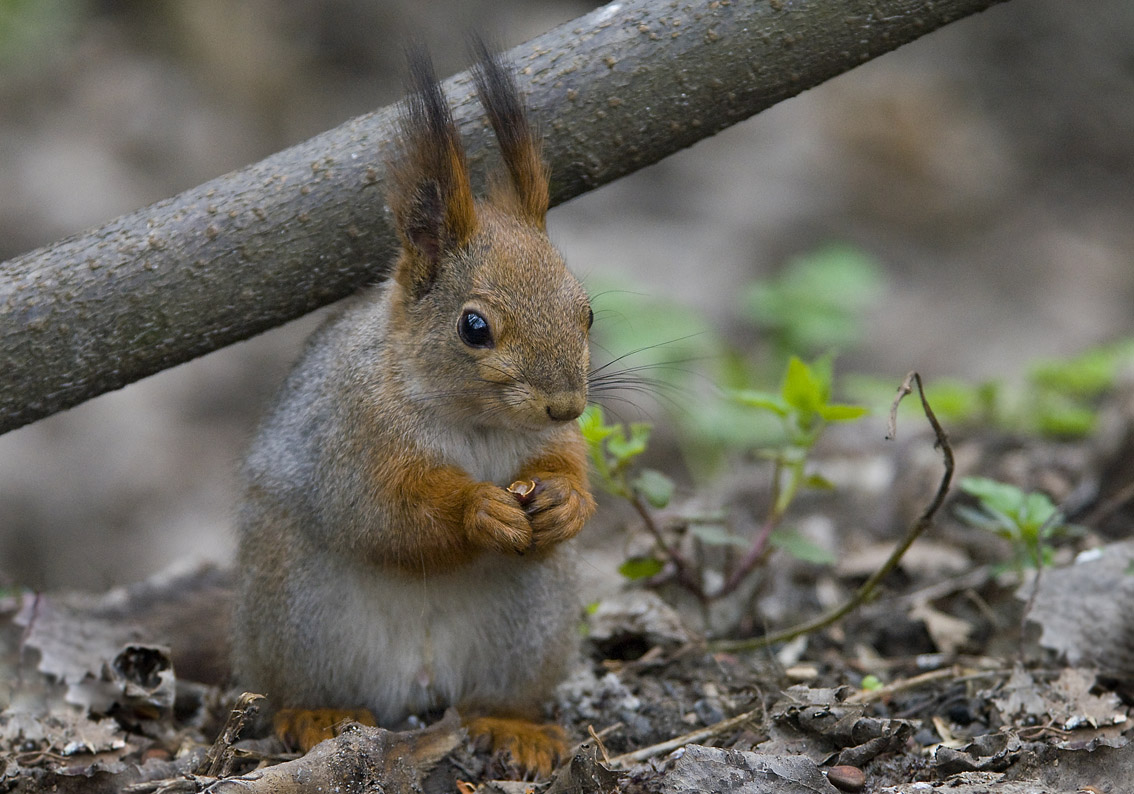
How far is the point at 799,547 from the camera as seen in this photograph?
11.0ft

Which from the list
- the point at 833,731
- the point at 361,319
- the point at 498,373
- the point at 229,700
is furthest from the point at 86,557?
the point at 833,731

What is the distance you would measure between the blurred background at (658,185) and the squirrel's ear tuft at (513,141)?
337 cm

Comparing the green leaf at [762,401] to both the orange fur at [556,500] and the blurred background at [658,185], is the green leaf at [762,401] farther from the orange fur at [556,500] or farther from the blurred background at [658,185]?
the blurred background at [658,185]

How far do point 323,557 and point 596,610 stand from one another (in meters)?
0.98

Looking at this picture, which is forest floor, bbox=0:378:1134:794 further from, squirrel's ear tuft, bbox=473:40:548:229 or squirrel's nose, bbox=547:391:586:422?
squirrel's ear tuft, bbox=473:40:548:229

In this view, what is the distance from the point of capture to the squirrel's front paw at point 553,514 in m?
2.83

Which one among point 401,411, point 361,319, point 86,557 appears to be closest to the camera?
point 401,411

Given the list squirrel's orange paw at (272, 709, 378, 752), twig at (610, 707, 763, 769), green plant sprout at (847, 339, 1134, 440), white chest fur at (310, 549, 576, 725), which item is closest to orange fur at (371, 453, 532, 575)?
white chest fur at (310, 549, 576, 725)

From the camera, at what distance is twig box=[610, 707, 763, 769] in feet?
9.25

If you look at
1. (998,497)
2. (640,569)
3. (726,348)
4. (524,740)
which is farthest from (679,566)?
(726,348)

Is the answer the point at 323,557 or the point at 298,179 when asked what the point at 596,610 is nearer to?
the point at 323,557

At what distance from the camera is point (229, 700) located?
11.0ft

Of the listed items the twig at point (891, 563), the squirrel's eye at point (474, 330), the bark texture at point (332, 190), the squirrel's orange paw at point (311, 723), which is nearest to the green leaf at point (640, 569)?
the twig at point (891, 563)

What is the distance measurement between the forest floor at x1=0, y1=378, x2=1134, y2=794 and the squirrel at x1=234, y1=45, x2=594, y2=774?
22 centimetres
